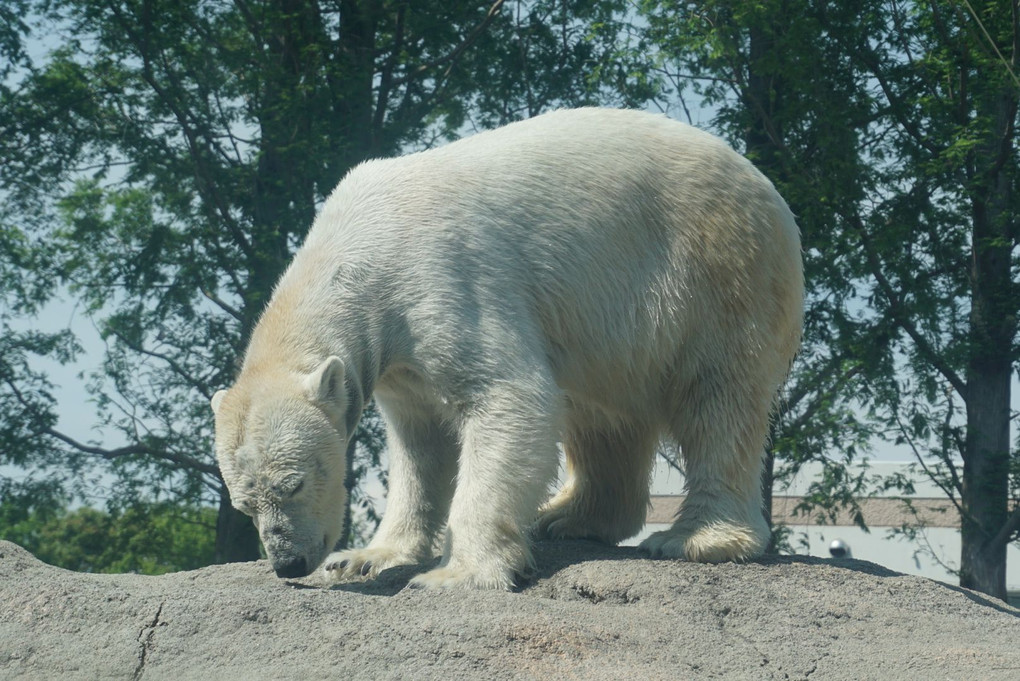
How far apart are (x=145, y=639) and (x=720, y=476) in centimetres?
278

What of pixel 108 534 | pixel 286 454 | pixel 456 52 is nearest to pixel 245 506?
pixel 286 454

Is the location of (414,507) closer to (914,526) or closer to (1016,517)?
(1016,517)

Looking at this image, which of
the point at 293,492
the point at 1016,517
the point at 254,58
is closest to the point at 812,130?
the point at 1016,517

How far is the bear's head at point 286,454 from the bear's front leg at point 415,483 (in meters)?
0.81

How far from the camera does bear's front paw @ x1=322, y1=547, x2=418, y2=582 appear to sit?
18.2 feet

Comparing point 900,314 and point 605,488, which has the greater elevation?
point 900,314

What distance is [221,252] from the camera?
1321cm

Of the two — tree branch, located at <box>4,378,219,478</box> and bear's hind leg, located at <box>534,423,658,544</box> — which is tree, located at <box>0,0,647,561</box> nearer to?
tree branch, located at <box>4,378,219,478</box>

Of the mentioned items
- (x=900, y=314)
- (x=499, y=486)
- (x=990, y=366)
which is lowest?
(x=499, y=486)

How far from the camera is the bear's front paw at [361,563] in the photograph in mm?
5559

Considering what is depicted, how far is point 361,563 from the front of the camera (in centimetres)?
561

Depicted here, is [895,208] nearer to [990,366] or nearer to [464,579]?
[990,366]

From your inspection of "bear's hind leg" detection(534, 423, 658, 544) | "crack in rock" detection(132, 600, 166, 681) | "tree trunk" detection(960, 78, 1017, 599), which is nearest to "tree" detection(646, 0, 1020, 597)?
"tree trunk" detection(960, 78, 1017, 599)

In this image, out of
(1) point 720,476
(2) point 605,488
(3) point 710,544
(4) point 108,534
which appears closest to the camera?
(3) point 710,544
